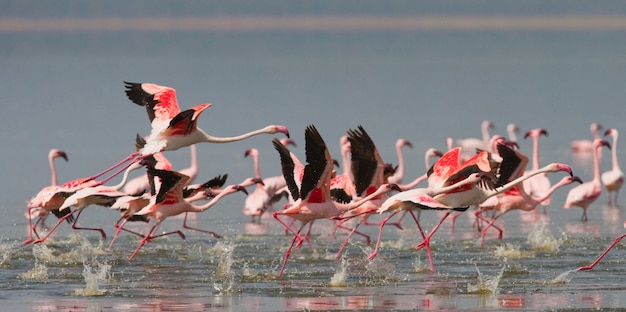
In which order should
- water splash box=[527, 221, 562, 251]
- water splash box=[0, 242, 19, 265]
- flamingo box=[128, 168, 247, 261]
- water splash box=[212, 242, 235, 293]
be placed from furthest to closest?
water splash box=[527, 221, 562, 251] → flamingo box=[128, 168, 247, 261] → water splash box=[0, 242, 19, 265] → water splash box=[212, 242, 235, 293]

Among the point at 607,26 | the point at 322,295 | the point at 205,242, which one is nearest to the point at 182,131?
the point at 205,242

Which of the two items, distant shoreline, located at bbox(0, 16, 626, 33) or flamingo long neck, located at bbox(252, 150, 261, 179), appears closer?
flamingo long neck, located at bbox(252, 150, 261, 179)

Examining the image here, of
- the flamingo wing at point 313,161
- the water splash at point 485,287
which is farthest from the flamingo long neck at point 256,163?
the water splash at point 485,287

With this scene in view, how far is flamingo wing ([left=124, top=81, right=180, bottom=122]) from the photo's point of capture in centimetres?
1273

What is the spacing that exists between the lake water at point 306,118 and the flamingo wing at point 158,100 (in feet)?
4.05

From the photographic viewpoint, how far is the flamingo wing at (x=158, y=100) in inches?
501

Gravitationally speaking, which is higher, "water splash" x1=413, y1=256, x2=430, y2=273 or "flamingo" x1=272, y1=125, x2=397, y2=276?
"flamingo" x1=272, y1=125, x2=397, y2=276

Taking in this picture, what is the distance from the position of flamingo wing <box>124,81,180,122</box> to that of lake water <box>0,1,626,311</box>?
1.24m

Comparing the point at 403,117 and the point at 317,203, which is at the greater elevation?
the point at 403,117

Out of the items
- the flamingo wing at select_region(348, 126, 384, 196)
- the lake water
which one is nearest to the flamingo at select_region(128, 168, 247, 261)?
the lake water

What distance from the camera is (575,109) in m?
37.2

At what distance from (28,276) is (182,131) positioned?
249 centimetres

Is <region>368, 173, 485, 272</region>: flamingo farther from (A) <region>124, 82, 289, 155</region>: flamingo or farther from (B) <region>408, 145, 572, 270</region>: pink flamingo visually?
(A) <region>124, 82, 289, 155</region>: flamingo

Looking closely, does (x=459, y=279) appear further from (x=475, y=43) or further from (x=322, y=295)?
(x=475, y=43)
